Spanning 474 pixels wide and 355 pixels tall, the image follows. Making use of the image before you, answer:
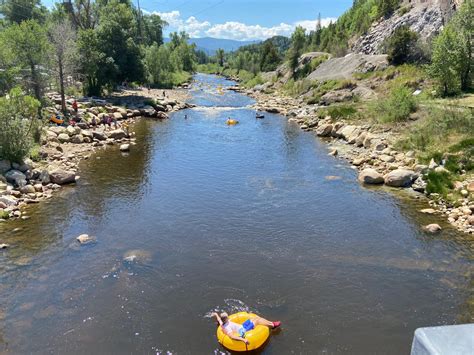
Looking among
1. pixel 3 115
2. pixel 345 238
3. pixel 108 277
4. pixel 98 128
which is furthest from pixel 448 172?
pixel 98 128

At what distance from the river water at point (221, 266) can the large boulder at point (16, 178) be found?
284 cm

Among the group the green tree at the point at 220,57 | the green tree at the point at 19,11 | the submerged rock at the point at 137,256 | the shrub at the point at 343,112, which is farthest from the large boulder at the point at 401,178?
the green tree at the point at 220,57

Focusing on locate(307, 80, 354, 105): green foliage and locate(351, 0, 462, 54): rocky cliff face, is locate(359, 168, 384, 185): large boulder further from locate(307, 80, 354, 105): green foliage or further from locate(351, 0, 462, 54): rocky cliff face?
locate(351, 0, 462, 54): rocky cliff face

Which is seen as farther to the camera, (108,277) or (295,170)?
(295,170)

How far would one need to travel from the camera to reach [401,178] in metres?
28.3

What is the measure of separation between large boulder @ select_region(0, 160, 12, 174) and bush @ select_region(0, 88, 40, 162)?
0.32 m

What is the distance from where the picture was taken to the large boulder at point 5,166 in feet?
89.1

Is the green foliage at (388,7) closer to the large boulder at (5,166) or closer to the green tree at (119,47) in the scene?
the green tree at (119,47)

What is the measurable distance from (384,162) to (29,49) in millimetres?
32956

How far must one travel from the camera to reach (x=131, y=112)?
51938mm

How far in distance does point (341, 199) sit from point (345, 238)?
544 centimetres

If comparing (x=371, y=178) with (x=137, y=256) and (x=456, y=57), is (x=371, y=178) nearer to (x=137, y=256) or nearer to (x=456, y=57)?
(x=137, y=256)

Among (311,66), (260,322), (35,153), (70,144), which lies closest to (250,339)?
(260,322)

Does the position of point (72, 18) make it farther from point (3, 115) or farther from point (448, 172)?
point (448, 172)
